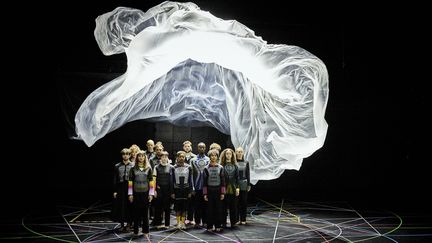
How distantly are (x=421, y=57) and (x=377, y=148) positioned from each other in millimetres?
2492

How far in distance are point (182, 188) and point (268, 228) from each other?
4.90 feet

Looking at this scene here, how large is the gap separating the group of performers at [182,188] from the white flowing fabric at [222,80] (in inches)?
15.1

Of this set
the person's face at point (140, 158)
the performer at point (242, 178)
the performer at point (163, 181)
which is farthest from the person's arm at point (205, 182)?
the person's face at point (140, 158)

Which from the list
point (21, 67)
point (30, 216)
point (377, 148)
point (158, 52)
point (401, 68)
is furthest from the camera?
point (377, 148)

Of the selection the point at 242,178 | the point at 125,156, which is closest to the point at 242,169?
the point at 242,178

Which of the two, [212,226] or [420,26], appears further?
[420,26]

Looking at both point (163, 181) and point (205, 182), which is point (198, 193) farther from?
point (163, 181)

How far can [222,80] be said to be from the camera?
6.86 metres

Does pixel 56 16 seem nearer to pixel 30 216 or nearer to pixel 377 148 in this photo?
pixel 30 216

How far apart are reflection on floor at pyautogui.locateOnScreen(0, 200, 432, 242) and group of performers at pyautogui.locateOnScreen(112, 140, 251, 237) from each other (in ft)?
0.76

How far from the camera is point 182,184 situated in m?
6.68

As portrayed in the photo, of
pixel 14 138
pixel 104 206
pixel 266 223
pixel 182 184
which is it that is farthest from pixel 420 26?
pixel 14 138

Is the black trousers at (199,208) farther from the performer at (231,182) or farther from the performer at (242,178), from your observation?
the performer at (242,178)

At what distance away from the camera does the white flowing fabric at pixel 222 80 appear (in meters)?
5.59
